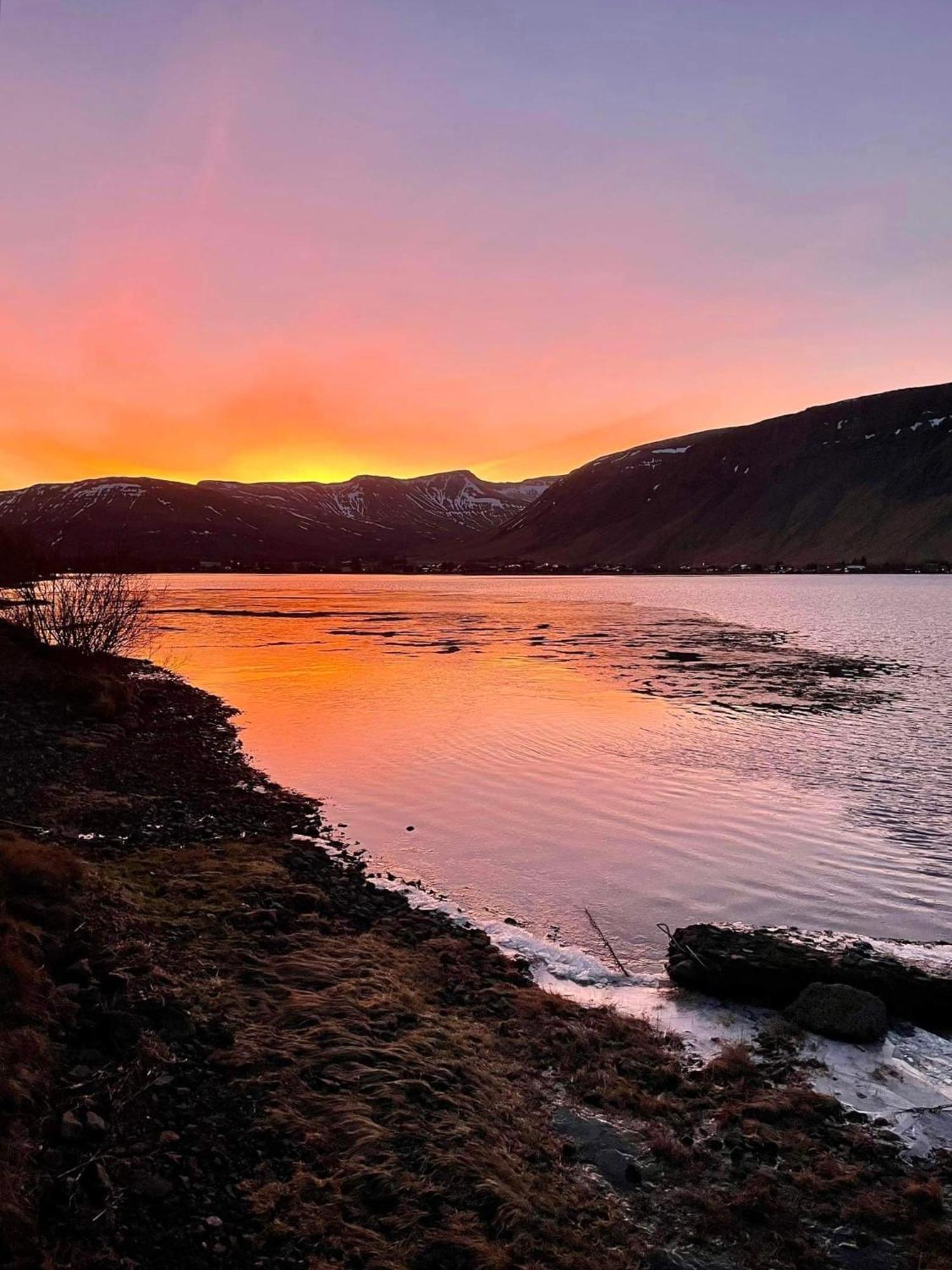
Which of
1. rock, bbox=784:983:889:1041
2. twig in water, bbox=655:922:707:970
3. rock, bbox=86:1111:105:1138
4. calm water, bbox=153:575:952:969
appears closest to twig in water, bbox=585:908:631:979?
calm water, bbox=153:575:952:969

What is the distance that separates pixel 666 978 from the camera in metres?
9.21

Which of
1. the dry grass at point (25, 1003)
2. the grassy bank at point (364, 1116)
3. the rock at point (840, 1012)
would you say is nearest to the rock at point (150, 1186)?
the grassy bank at point (364, 1116)

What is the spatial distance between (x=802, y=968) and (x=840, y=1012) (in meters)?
0.74

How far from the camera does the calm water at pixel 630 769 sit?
11.8 metres

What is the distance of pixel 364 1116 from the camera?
593 centimetres

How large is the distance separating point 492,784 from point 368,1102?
39.9 ft

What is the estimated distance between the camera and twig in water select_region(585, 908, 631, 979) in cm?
950

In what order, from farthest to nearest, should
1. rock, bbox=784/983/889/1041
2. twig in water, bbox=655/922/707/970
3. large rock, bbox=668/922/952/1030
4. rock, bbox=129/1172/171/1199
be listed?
Answer: twig in water, bbox=655/922/707/970 < large rock, bbox=668/922/952/1030 < rock, bbox=784/983/889/1041 < rock, bbox=129/1172/171/1199

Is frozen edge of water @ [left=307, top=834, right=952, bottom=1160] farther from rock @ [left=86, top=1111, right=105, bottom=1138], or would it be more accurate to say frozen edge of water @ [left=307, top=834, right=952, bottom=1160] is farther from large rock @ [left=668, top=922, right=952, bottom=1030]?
rock @ [left=86, top=1111, right=105, bottom=1138]

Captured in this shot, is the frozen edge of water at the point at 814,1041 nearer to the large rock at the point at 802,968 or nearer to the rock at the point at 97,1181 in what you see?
the large rock at the point at 802,968

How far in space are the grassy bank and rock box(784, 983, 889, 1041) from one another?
0.67 meters

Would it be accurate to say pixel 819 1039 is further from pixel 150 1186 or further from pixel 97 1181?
pixel 97 1181

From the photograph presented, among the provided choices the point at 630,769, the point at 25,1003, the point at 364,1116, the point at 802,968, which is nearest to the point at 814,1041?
the point at 802,968

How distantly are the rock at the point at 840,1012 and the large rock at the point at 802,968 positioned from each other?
0.26 metres
